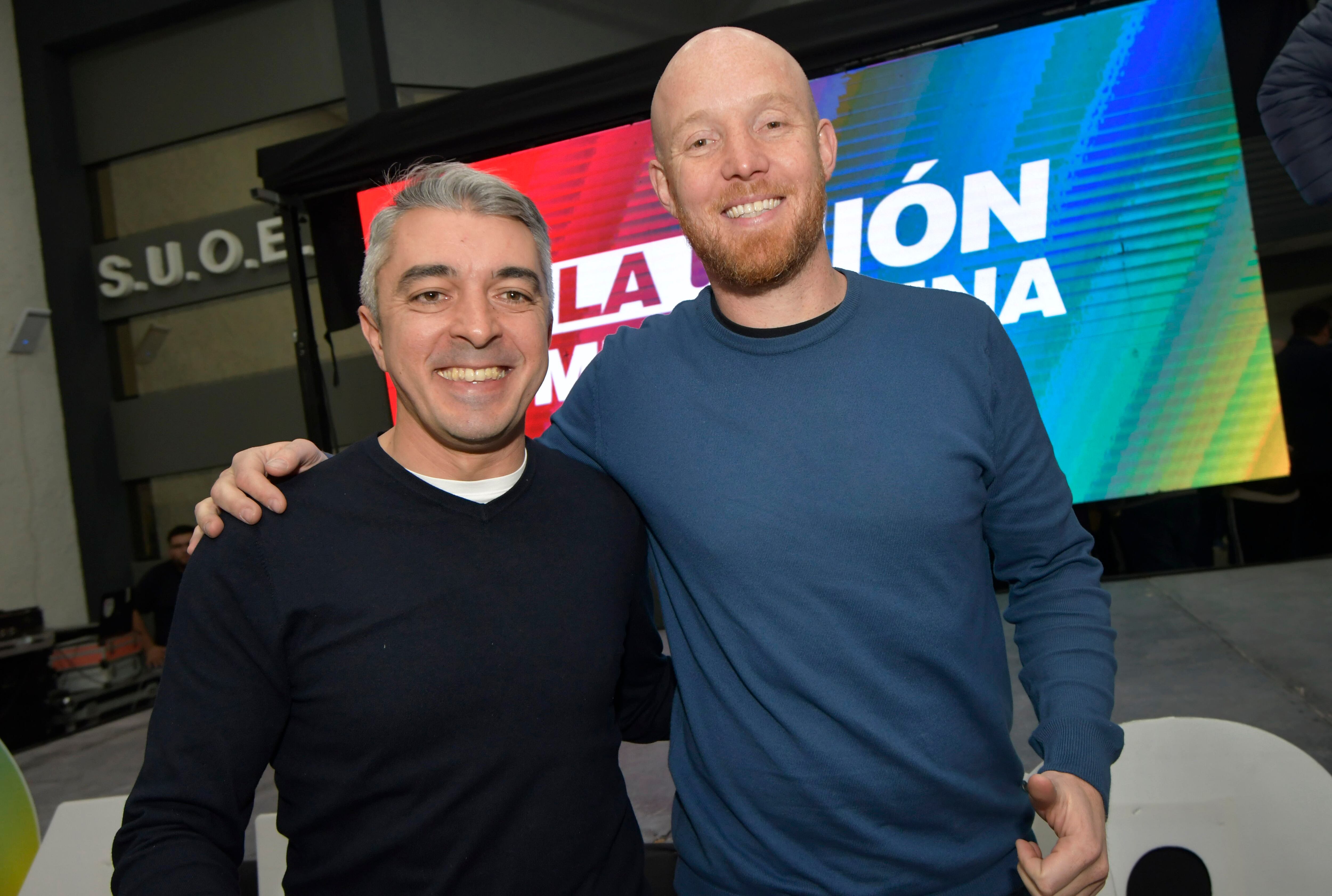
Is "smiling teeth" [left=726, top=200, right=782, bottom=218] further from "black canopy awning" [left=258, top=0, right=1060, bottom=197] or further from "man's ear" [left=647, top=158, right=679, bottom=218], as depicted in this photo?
"black canopy awning" [left=258, top=0, right=1060, bottom=197]

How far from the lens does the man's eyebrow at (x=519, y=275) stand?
1.20m

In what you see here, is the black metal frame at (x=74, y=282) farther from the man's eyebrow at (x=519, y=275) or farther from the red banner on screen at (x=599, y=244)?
the man's eyebrow at (x=519, y=275)

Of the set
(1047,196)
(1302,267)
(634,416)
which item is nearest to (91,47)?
(1047,196)

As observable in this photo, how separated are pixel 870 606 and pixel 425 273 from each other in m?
0.77

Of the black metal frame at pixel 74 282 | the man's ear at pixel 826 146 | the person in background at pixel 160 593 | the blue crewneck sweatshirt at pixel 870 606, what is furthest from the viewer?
the black metal frame at pixel 74 282

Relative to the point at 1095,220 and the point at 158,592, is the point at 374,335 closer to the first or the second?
the point at 1095,220

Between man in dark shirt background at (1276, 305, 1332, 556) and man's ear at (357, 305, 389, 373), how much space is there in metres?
3.48

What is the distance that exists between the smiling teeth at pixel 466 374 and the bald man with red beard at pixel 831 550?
0.72ft

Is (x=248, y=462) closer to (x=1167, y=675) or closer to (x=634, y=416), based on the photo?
(x=634, y=416)

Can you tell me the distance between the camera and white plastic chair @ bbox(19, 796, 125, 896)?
5.36 ft

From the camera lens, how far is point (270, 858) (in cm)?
155

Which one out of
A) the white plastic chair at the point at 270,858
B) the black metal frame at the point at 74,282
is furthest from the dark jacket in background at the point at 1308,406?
the black metal frame at the point at 74,282

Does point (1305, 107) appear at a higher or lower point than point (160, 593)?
higher

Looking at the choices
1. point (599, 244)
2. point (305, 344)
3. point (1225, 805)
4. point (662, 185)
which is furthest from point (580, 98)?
point (1225, 805)
